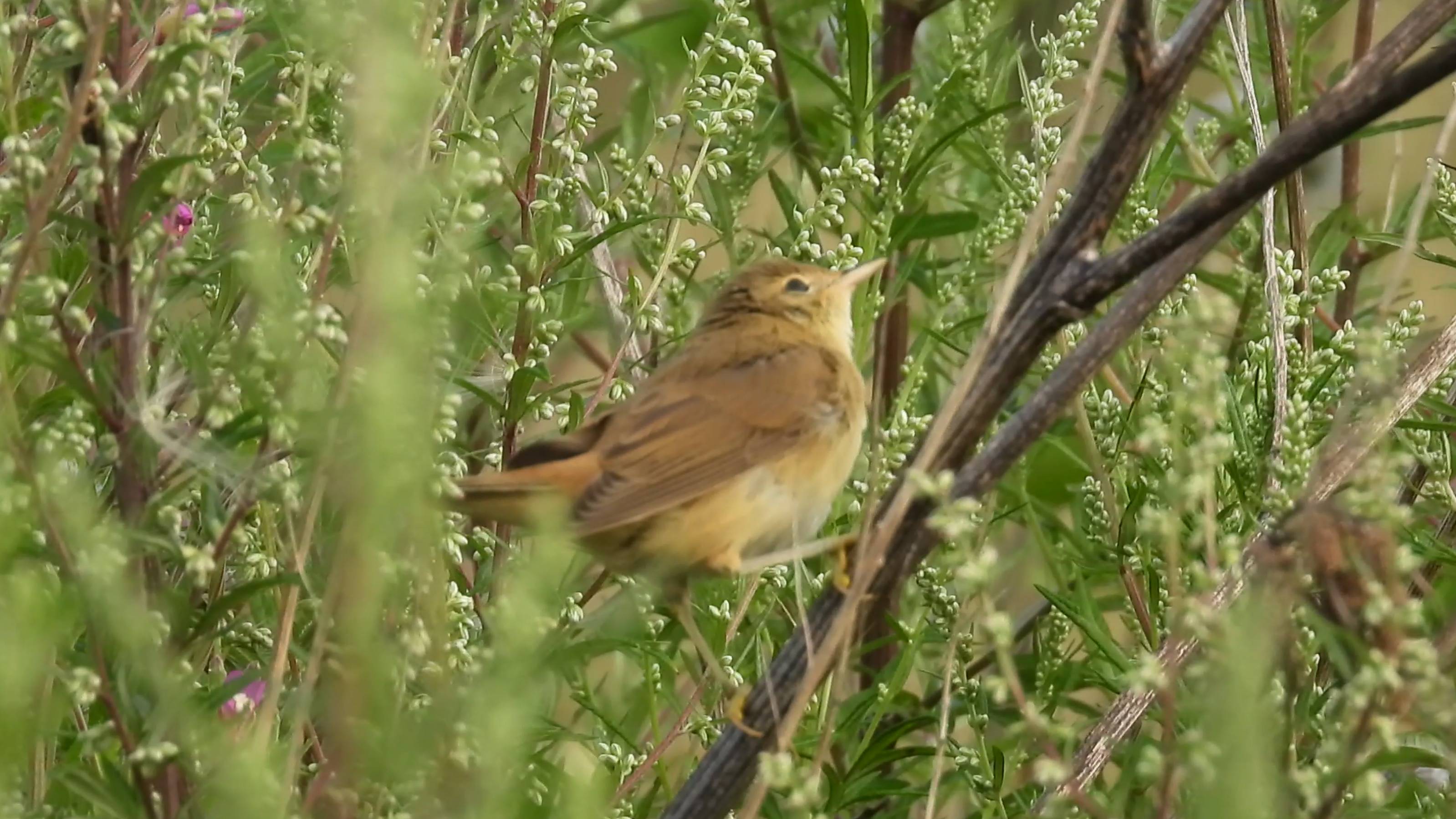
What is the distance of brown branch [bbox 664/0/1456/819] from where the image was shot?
185 cm

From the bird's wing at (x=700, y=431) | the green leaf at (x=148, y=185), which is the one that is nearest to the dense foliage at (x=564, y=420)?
the green leaf at (x=148, y=185)

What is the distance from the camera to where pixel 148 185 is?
6.55 feet

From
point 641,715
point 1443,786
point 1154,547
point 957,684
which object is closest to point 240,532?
point 641,715

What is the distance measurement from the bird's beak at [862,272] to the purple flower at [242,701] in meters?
1.28

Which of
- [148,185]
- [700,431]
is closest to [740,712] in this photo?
[700,431]

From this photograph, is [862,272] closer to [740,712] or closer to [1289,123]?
[1289,123]

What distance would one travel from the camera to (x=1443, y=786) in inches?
109

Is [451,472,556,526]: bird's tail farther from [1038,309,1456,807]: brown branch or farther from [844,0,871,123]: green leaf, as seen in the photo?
[844,0,871,123]: green leaf

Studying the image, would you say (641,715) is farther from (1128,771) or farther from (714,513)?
(1128,771)

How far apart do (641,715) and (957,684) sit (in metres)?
0.58

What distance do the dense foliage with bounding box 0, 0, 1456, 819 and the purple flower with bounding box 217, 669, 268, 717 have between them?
2 cm

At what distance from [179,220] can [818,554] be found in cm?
130

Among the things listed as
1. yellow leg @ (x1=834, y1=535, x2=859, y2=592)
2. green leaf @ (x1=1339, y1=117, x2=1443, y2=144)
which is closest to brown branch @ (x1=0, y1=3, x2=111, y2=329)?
yellow leg @ (x1=834, y1=535, x2=859, y2=592)

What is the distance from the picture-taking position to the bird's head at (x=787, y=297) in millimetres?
3484
